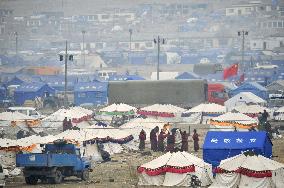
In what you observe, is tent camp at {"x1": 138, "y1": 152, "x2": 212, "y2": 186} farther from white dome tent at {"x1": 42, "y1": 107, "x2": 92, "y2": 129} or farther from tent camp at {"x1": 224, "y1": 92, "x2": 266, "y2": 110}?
tent camp at {"x1": 224, "y1": 92, "x2": 266, "y2": 110}

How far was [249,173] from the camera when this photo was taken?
24938mm

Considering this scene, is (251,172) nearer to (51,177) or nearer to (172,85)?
(51,177)

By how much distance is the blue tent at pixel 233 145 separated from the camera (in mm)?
27875

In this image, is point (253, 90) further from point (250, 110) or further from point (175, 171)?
point (175, 171)

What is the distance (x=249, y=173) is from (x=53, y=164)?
672 centimetres

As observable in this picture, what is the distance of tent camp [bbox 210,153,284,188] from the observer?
24781 millimetres

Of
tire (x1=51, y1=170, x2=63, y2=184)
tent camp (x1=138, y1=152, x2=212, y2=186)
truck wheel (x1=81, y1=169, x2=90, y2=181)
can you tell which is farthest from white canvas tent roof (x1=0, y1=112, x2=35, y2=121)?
tent camp (x1=138, y1=152, x2=212, y2=186)

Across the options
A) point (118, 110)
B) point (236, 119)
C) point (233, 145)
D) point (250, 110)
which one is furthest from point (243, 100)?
point (233, 145)

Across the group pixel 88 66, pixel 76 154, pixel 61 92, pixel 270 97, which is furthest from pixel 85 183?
pixel 88 66

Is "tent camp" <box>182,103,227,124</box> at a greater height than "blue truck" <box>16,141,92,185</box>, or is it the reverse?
"blue truck" <box>16,141,92,185</box>

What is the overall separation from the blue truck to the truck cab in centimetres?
3532

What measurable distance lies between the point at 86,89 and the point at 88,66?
6279cm

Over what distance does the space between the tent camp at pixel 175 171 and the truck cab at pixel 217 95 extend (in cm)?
3502

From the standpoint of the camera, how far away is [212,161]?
1117 inches
